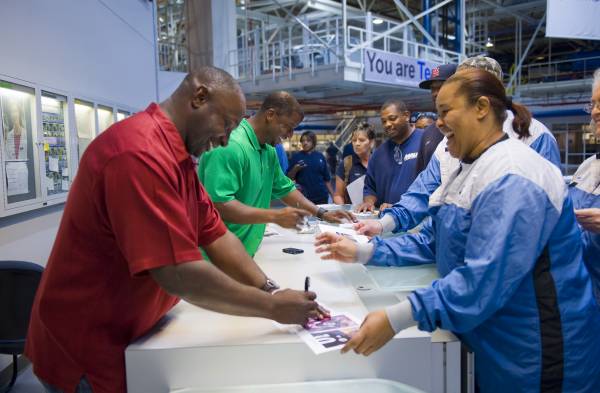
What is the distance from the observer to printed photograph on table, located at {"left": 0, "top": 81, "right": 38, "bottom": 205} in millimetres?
3053

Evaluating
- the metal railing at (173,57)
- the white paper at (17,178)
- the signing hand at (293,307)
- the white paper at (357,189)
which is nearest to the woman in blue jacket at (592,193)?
the signing hand at (293,307)

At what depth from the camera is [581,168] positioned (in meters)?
1.88

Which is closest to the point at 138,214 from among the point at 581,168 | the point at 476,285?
the point at 476,285

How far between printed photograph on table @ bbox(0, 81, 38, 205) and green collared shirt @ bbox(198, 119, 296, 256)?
1777mm

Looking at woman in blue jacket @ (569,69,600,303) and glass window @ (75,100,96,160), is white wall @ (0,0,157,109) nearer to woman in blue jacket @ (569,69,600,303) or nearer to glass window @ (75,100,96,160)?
glass window @ (75,100,96,160)

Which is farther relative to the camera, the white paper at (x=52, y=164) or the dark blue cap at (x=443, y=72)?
the white paper at (x=52, y=164)

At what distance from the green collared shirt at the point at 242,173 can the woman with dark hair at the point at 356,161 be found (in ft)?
7.71

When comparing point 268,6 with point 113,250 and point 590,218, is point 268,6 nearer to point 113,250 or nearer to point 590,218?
point 590,218

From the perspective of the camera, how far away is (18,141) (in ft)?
10.6

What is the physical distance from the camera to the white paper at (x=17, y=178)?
3088 millimetres

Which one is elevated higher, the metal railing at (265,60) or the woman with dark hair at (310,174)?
the metal railing at (265,60)

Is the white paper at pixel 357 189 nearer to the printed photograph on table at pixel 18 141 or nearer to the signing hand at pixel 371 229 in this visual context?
the signing hand at pixel 371 229

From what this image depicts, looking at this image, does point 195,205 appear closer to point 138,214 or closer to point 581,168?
point 138,214

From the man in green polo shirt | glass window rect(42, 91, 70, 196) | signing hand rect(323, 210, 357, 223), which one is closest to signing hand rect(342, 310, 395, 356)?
the man in green polo shirt
